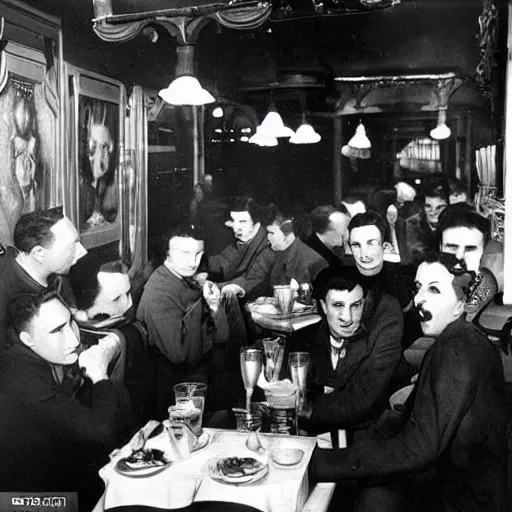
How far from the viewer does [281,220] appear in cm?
269

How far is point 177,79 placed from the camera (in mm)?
2717

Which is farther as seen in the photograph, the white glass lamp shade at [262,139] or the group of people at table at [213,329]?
the white glass lamp shade at [262,139]

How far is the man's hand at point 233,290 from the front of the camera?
2.78 meters

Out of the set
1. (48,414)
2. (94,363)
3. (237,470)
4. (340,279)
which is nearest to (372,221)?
(340,279)

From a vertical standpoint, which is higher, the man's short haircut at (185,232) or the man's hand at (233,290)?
the man's short haircut at (185,232)

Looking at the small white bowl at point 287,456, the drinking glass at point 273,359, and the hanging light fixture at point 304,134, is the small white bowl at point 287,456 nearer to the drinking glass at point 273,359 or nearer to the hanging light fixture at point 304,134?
the drinking glass at point 273,359

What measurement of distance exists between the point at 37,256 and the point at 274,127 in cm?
114

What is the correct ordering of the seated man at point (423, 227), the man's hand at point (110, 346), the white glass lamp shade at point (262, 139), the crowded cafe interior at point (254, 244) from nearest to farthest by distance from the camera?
the crowded cafe interior at point (254, 244) < the seated man at point (423, 227) < the white glass lamp shade at point (262, 139) < the man's hand at point (110, 346)

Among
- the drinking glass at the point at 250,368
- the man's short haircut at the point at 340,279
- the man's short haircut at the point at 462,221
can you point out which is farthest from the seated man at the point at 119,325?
the man's short haircut at the point at 462,221

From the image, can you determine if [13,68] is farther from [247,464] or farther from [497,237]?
[497,237]

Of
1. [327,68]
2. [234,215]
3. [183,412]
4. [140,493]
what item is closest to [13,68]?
[234,215]

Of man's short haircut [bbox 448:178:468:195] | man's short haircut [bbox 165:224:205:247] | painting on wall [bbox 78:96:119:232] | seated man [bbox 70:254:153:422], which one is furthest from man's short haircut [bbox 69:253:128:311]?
man's short haircut [bbox 448:178:468:195]

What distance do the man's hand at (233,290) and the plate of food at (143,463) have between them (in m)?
0.79

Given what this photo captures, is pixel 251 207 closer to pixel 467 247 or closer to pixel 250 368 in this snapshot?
pixel 250 368
